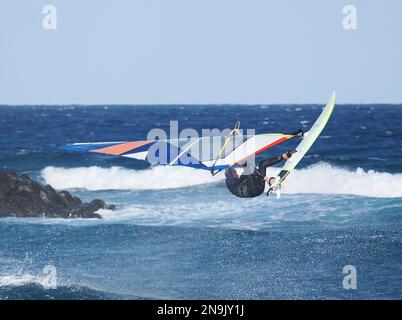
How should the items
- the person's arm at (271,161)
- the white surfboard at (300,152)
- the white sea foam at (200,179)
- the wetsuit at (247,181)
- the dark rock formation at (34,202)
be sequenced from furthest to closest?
the white sea foam at (200,179) → the dark rock formation at (34,202) → the wetsuit at (247,181) → the white surfboard at (300,152) → the person's arm at (271,161)

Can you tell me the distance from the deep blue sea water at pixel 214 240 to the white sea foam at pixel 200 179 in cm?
8

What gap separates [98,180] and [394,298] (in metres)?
28.1

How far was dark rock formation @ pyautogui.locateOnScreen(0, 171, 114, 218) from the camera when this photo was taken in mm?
28312

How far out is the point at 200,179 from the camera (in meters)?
40.4

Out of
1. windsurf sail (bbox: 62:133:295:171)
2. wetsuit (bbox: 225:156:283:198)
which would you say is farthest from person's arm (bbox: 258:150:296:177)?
windsurf sail (bbox: 62:133:295:171)

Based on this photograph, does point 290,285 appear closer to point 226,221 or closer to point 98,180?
point 226,221

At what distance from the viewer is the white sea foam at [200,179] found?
36.4 m

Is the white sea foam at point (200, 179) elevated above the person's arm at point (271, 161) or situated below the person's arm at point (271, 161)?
below

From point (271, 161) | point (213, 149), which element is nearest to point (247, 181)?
point (271, 161)

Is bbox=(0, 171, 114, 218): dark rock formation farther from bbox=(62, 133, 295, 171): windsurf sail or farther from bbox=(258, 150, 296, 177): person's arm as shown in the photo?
bbox=(258, 150, 296, 177): person's arm

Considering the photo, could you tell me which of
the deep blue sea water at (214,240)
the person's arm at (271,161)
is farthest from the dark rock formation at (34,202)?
the person's arm at (271,161)

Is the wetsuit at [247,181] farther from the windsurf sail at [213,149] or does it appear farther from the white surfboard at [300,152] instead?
the windsurf sail at [213,149]

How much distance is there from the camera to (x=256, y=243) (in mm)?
24125
